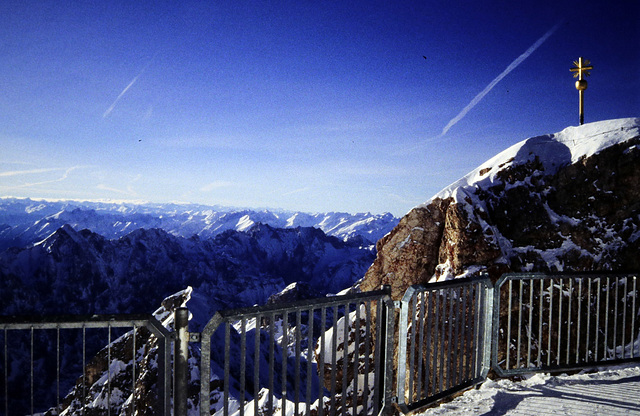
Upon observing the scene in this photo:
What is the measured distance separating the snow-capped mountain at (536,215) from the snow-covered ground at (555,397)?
4.43 m

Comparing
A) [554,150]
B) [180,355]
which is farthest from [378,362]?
[554,150]

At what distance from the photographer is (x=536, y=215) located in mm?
10641

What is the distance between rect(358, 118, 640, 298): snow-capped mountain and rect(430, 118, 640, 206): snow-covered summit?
0.02 metres

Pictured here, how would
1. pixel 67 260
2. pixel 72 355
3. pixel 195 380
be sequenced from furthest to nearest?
1. pixel 67 260
2. pixel 72 355
3. pixel 195 380

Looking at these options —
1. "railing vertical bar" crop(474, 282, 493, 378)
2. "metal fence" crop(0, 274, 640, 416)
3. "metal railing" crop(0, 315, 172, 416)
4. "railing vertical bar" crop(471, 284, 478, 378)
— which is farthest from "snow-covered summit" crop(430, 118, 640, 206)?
"metal railing" crop(0, 315, 172, 416)

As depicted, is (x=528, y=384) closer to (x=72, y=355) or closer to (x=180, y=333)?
(x=180, y=333)

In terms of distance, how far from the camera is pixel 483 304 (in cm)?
550

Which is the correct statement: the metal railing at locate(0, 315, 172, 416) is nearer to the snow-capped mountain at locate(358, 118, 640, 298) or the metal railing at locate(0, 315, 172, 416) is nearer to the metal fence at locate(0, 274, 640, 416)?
the metal fence at locate(0, 274, 640, 416)

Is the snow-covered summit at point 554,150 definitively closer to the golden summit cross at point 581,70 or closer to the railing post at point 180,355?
the golden summit cross at point 581,70

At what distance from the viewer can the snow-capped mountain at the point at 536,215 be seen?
32.7 ft

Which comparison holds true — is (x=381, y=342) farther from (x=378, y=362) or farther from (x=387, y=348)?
(x=378, y=362)

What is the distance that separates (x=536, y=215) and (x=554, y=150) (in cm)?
214

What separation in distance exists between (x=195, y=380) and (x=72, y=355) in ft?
483

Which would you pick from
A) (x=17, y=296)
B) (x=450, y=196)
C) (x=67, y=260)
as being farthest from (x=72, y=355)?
(x=450, y=196)
